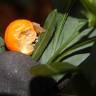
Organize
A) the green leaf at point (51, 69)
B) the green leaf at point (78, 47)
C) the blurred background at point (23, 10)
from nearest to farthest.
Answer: the green leaf at point (51, 69) < the green leaf at point (78, 47) < the blurred background at point (23, 10)

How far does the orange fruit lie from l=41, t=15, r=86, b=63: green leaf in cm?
5

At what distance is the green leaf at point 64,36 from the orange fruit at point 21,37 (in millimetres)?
46

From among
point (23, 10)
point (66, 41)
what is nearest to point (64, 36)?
point (66, 41)

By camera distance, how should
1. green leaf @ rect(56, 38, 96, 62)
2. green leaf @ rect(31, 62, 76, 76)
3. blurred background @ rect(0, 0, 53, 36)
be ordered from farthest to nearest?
1. blurred background @ rect(0, 0, 53, 36)
2. green leaf @ rect(56, 38, 96, 62)
3. green leaf @ rect(31, 62, 76, 76)

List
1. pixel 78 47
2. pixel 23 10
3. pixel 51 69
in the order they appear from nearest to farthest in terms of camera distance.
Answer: pixel 51 69
pixel 78 47
pixel 23 10

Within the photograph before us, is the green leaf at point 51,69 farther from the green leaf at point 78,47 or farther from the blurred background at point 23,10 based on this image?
the blurred background at point 23,10

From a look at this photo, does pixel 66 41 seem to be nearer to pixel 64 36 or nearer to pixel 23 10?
pixel 64 36

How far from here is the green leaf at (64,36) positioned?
844 millimetres

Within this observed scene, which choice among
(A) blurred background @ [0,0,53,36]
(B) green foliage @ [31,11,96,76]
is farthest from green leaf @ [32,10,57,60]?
(A) blurred background @ [0,0,53,36]

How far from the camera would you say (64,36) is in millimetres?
881

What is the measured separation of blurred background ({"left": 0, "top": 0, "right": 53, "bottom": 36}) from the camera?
3.15ft

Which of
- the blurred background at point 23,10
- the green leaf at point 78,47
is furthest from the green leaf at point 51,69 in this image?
the blurred background at point 23,10

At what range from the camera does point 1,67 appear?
79cm

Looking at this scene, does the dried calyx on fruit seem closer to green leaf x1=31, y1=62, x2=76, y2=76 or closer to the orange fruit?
the orange fruit
